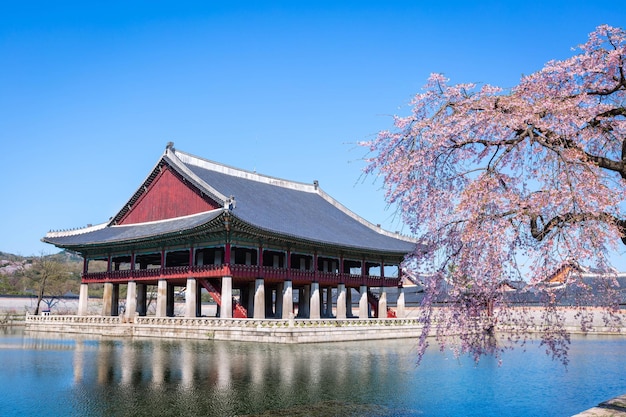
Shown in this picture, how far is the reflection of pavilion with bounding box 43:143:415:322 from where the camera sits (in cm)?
3900

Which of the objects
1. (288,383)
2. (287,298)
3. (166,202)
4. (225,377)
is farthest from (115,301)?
(288,383)

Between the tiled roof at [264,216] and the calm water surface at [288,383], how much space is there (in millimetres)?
13932

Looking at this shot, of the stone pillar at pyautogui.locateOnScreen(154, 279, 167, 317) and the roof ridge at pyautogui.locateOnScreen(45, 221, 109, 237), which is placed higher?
the roof ridge at pyautogui.locateOnScreen(45, 221, 109, 237)

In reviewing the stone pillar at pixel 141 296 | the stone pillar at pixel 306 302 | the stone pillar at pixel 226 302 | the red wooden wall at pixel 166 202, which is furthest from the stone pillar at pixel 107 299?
the stone pillar at pixel 306 302

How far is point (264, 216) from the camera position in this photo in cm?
4231

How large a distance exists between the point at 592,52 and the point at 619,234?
4.11 meters

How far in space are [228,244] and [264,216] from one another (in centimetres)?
517

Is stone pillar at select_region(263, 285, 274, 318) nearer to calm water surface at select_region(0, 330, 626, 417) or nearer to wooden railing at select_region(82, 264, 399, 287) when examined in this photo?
wooden railing at select_region(82, 264, 399, 287)

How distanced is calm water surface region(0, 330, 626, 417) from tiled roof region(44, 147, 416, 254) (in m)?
13.9

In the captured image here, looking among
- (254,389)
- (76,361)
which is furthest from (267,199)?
(254,389)

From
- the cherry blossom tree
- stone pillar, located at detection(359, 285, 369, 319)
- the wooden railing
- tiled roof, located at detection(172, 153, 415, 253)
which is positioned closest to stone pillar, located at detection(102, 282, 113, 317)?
the wooden railing

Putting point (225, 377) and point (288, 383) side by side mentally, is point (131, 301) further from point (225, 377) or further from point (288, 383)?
point (288, 383)

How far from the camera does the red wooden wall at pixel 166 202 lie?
1733 inches

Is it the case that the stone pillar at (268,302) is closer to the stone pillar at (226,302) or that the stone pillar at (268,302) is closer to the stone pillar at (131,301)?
Answer: the stone pillar at (131,301)
